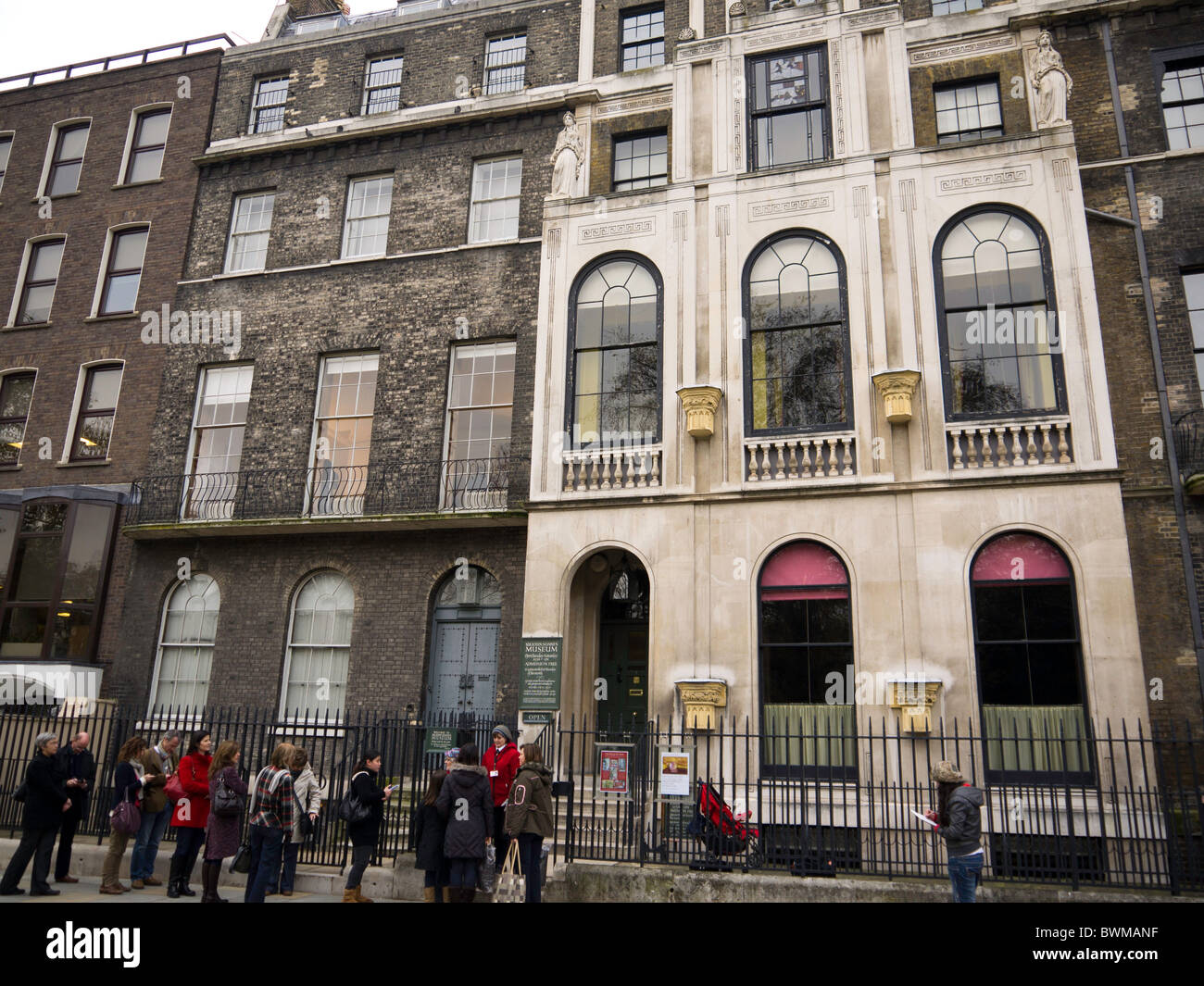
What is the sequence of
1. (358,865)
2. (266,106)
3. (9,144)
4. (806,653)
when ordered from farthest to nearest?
(9,144) → (266,106) → (806,653) → (358,865)

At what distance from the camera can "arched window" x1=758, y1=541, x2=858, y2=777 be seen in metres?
13.4

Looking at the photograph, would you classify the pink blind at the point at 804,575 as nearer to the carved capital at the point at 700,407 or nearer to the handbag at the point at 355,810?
the carved capital at the point at 700,407

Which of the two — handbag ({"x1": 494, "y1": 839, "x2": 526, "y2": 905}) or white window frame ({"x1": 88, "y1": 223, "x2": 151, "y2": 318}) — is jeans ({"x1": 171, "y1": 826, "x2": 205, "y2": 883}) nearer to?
handbag ({"x1": 494, "y1": 839, "x2": 526, "y2": 905})

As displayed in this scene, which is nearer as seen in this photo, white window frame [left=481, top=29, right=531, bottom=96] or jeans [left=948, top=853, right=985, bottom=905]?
jeans [left=948, top=853, right=985, bottom=905]

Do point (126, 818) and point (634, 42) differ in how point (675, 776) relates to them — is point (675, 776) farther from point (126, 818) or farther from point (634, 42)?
point (634, 42)

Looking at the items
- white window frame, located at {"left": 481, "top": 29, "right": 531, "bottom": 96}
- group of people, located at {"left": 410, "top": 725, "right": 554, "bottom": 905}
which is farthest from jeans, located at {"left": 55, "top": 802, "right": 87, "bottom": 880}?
white window frame, located at {"left": 481, "top": 29, "right": 531, "bottom": 96}

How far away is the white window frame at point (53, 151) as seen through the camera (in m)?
22.7

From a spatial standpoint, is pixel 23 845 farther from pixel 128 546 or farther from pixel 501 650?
pixel 128 546

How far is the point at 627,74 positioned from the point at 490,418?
25.2 feet

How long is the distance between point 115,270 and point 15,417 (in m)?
4.23

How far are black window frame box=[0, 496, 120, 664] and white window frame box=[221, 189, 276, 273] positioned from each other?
6001 mm

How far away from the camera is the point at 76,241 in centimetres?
2197

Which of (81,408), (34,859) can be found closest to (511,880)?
(34,859)

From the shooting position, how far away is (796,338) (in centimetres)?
1524
